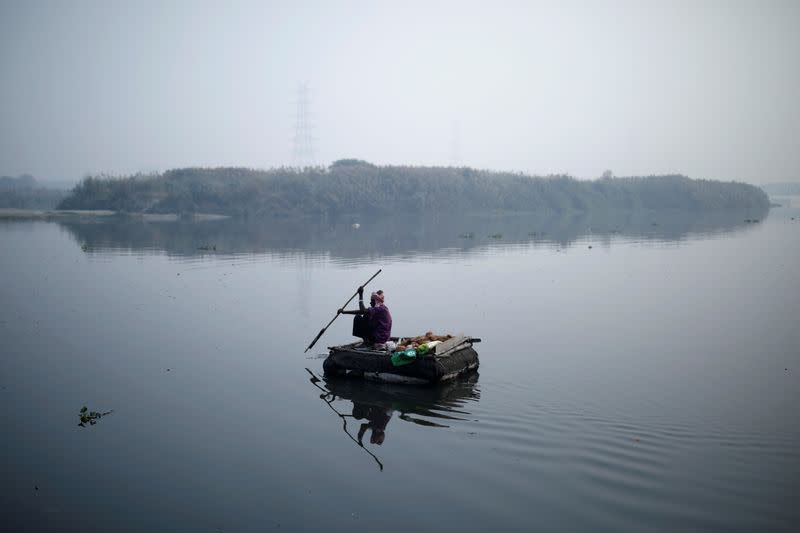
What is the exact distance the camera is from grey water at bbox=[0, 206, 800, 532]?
29.8ft

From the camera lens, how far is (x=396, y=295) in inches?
1038

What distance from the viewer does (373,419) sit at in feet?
41.9

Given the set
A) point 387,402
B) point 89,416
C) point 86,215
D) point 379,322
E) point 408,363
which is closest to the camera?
point 89,416


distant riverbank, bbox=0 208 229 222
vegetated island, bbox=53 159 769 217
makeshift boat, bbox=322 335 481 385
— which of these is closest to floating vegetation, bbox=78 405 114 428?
makeshift boat, bbox=322 335 481 385

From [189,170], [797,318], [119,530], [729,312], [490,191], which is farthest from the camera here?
[490,191]

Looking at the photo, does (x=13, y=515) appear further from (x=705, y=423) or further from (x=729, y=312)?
(x=729, y=312)

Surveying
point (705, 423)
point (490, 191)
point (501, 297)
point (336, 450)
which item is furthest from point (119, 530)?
point (490, 191)

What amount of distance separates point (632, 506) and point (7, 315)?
21.6 meters

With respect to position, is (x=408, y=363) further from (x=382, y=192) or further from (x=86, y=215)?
(x=382, y=192)

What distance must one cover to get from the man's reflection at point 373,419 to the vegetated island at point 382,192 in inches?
3601

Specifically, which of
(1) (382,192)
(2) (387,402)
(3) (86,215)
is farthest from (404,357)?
(1) (382,192)

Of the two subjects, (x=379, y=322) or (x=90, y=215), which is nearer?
(x=379, y=322)

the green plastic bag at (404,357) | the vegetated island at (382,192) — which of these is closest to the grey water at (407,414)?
the green plastic bag at (404,357)

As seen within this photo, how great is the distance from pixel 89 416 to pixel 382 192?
4237 inches
